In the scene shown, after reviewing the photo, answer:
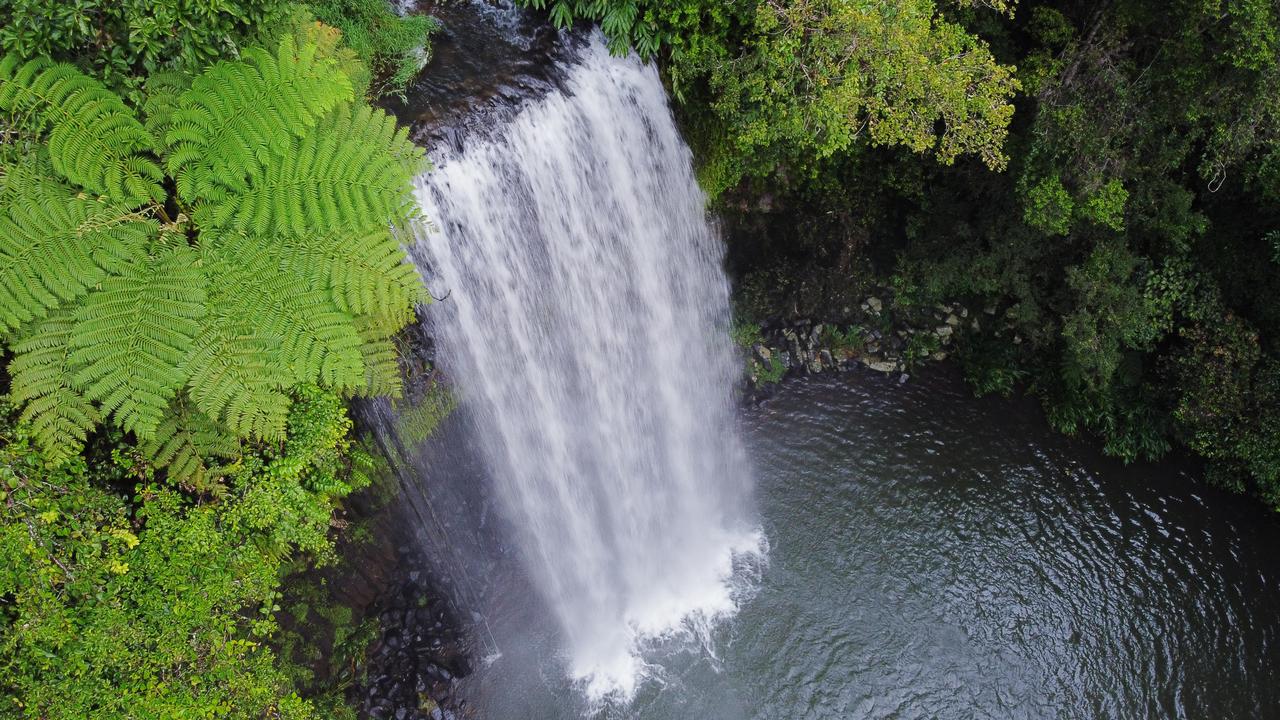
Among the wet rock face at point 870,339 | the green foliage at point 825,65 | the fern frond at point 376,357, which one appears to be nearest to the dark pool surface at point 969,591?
the wet rock face at point 870,339

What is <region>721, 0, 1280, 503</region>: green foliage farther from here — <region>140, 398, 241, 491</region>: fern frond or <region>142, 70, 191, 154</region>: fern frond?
<region>140, 398, 241, 491</region>: fern frond

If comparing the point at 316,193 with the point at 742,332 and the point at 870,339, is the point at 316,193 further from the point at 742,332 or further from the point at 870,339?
the point at 870,339

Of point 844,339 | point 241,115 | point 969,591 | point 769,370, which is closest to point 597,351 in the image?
point 769,370

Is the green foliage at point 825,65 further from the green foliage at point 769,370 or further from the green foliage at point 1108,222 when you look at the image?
the green foliage at point 769,370

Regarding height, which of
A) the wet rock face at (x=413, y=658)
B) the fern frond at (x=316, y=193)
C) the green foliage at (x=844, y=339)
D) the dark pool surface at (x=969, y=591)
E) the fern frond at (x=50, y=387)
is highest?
the fern frond at (x=316, y=193)

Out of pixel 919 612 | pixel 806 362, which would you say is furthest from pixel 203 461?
pixel 806 362

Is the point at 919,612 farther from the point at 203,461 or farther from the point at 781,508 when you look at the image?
the point at 203,461

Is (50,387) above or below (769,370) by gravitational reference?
above
